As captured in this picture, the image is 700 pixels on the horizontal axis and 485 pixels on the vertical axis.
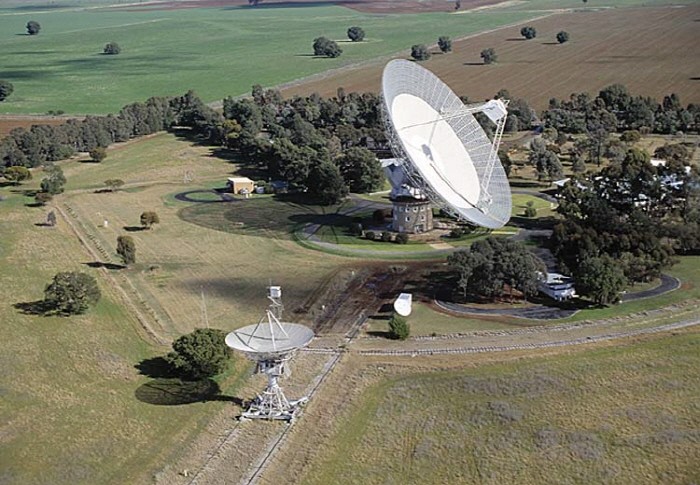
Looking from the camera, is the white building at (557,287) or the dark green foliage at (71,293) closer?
the dark green foliage at (71,293)

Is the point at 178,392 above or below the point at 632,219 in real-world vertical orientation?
below

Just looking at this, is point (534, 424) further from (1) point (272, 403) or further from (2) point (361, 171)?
(2) point (361, 171)

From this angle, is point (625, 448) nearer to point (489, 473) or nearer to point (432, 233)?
point (489, 473)

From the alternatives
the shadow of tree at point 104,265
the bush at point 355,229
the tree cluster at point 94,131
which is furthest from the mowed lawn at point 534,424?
the tree cluster at point 94,131

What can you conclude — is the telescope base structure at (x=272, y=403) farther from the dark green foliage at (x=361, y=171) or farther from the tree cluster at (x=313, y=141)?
the dark green foliage at (x=361, y=171)

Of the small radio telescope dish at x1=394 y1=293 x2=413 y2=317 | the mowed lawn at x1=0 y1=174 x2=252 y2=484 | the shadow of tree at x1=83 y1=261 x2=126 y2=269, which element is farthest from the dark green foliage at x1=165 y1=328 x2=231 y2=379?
the shadow of tree at x1=83 y1=261 x2=126 y2=269

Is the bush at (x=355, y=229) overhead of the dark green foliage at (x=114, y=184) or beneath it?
overhead

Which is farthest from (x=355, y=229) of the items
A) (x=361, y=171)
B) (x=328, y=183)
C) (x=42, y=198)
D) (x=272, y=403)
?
(x=272, y=403)
